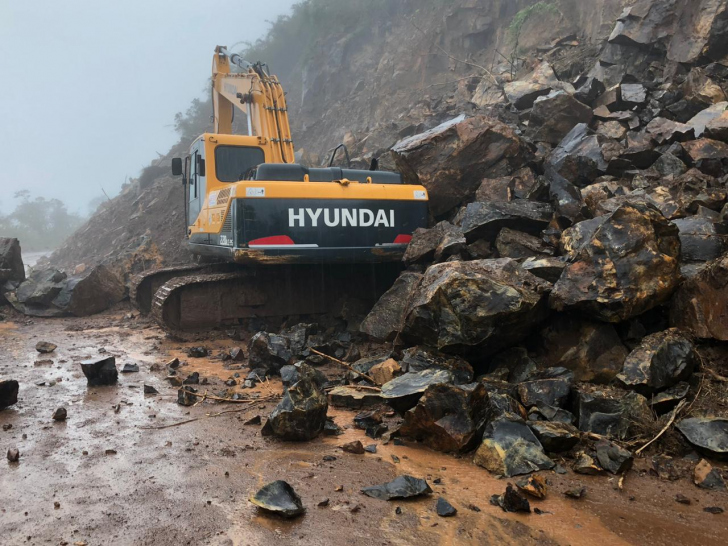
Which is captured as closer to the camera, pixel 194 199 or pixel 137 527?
pixel 137 527

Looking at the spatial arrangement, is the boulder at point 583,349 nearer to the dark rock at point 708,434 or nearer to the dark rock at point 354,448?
the dark rock at point 708,434

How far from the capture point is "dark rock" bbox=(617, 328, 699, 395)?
12.2 ft

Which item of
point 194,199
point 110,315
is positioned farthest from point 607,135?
point 110,315

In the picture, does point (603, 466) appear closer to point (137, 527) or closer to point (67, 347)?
point (137, 527)

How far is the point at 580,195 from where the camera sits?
6.13m

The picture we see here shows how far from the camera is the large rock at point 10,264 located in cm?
973

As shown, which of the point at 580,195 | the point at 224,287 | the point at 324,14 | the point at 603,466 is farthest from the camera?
the point at 324,14

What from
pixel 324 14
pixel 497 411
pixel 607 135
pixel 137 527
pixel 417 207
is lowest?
pixel 137 527

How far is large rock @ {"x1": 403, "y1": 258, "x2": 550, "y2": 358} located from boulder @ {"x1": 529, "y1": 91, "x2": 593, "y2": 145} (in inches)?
161

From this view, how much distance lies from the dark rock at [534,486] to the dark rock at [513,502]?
0.28 feet

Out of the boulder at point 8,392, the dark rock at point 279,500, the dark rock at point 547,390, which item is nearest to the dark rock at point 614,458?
the dark rock at point 547,390

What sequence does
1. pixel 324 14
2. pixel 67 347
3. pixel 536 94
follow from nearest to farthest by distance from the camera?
pixel 67 347
pixel 536 94
pixel 324 14

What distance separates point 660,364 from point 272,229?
420 centimetres

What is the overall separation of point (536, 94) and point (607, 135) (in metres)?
2.29
